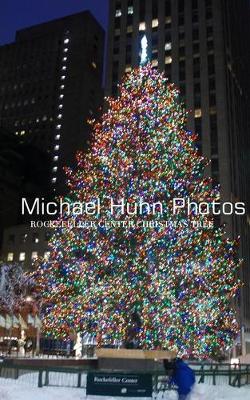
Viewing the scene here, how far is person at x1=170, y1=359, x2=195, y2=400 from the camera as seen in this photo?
44.4ft

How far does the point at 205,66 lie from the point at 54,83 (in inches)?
2882

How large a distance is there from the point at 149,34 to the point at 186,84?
512 inches

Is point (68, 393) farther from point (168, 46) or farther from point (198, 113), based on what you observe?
point (168, 46)

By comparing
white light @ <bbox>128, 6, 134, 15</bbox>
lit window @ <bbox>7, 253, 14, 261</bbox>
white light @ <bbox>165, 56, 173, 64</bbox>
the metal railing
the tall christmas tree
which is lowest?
the metal railing

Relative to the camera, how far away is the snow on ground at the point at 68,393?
15484 millimetres

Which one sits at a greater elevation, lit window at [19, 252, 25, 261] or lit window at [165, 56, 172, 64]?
lit window at [165, 56, 172, 64]

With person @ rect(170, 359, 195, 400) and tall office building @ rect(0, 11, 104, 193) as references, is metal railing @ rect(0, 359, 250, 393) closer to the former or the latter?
person @ rect(170, 359, 195, 400)

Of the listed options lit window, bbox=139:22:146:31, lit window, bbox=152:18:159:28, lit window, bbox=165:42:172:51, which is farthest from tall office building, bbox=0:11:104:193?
lit window, bbox=165:42:172:51

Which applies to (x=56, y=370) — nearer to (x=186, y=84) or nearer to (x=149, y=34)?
(x=186, y=84)

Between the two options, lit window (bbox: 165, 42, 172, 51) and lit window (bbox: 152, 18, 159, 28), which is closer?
lit window (bbox: 165, 42, 172, 51)

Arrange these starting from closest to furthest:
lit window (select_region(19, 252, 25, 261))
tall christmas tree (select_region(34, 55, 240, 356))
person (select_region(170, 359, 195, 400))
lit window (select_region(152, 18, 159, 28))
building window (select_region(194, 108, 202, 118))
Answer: person (select_region(170, 359, 195, 400)) → tall christmas tree (select_region(34, 55, 240, 356)) → building window (select_region(194, 108, 202, 118)) → lit window (select_region(19, 252, 25, 261)) → lit window (select_region(152, 18, 159, 28))

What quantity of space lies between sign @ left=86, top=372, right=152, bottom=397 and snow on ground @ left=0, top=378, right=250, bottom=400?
0.45 m

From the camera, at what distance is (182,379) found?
13617mm

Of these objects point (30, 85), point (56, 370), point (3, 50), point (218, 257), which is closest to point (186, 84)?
point (218, 257)
